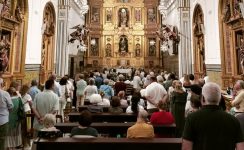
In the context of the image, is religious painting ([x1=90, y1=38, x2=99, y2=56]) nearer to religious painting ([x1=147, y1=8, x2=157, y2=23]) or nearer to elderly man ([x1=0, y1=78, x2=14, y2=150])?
religious painting ([x1=147, y1=8, x2=157, y2=23])

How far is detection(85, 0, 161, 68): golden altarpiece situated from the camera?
87.0ft

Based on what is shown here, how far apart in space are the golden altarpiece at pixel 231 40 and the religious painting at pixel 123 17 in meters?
17.4

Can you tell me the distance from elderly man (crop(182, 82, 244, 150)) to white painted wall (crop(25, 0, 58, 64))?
959cm

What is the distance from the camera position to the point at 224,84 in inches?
412

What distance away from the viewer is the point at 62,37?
568 inches

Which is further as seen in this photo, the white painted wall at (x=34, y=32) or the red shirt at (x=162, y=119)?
the white painted wall at (x=34, y=32)

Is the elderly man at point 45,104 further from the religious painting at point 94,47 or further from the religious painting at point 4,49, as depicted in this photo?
the religious painting at point 94,47

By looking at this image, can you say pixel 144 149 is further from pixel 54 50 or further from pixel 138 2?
pixel 138 2

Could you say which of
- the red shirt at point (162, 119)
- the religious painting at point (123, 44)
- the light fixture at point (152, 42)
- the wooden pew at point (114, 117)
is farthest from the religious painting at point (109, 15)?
the red shirt at point (162, 119)

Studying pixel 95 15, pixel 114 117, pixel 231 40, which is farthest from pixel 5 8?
pixel 95 15

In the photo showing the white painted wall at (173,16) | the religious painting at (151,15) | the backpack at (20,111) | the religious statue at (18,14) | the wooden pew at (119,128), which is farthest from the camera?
the religious painting at (151,15)

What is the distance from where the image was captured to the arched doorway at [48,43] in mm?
12500

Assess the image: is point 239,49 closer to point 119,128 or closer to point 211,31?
point 211,31

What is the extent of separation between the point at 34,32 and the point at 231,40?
8026mm
